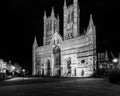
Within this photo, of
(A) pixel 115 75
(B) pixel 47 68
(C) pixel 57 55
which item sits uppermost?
(C) pixel 57 55

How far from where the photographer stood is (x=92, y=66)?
61.9m

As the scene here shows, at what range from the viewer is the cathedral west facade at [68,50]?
64.4 metres

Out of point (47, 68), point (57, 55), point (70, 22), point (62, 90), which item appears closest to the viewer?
point (62, 90)

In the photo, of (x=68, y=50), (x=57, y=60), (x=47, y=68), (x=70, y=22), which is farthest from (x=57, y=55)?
(x=70, y=22)

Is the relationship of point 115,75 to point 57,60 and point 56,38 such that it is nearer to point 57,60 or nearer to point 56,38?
point 57,60

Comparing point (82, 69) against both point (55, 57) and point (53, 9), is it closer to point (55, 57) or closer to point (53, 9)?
point (55, 57)

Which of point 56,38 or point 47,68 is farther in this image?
point 47,68

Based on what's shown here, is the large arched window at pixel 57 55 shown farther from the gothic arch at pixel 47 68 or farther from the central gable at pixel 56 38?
the gothic arch at pixel 47 68

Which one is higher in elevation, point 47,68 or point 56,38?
point 56,38

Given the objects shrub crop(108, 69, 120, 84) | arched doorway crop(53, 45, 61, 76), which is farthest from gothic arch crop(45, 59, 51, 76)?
shrub crop(108, 69, 120, 84)

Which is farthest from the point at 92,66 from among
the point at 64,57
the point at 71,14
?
the point at 71,14

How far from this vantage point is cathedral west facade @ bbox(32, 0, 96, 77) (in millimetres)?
64438

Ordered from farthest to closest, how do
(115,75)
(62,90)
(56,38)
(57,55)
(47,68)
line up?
(47,68) → (56,38) → (57,55) → (115,75) → (62,90)

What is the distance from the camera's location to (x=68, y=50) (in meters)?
73.9
